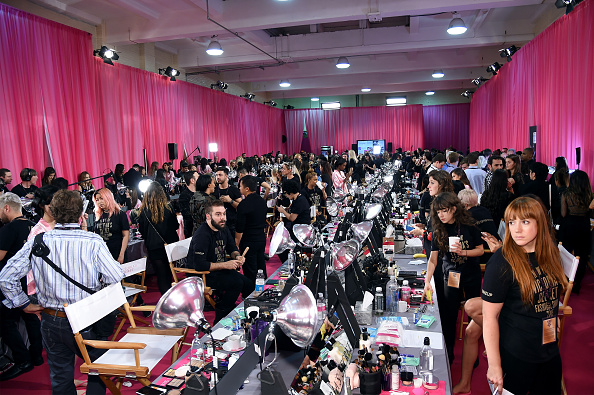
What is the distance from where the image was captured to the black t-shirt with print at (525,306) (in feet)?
7.36

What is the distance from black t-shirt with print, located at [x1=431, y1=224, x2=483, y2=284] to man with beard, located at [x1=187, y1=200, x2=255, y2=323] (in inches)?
73.0

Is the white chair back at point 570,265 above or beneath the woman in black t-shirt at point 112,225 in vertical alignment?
beneath

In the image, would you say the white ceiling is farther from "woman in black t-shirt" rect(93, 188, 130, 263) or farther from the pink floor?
the pink floor

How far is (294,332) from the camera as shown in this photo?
1921 millimetres

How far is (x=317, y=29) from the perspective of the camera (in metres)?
13.3

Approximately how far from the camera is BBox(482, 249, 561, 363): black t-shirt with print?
2.24m

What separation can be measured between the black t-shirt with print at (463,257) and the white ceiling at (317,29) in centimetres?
629

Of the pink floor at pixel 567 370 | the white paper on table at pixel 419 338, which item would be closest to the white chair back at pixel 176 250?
the pink floor at pixel 567 370

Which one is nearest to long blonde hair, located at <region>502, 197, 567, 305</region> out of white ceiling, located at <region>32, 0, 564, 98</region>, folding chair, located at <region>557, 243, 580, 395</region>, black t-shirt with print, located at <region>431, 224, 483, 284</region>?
black t-shirt with print, located at <region>431, 224, 483, 284</region>

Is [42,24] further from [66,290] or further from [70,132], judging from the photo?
[66,290]

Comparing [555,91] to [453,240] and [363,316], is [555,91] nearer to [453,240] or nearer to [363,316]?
[453,240]

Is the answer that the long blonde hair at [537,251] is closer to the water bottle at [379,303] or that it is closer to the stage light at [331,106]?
the water bottle at [379,303]

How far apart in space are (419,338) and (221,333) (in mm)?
1293

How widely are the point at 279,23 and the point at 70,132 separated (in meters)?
5.14
